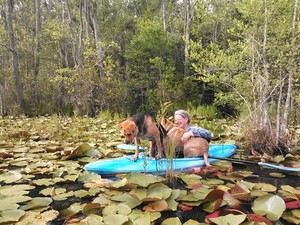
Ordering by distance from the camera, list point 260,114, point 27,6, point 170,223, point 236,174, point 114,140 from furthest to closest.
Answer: point 27,6 → point 114,140 → point 260,114 → point 236,174 → point 170,223

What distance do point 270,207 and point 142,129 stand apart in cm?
178

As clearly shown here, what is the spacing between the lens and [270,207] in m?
2.38

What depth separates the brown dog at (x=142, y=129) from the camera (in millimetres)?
3559

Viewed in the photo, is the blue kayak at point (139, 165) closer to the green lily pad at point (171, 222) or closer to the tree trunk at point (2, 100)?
the green lily pad at point (171, 222)

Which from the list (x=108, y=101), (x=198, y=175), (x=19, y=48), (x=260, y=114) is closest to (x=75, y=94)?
(x=108, y=101)

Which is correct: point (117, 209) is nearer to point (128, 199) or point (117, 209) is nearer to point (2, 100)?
point (128, 199)

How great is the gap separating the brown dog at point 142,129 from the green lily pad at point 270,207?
164 cm

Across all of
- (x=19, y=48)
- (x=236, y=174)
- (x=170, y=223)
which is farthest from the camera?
(x=19, y=48)

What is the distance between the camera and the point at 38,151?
15.9ft

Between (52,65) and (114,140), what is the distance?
18657mm

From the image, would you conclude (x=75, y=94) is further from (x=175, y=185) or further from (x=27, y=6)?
(x=27, y=6)

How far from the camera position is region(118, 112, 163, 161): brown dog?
3559mm

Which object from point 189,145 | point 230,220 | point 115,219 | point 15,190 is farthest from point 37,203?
point 189,145

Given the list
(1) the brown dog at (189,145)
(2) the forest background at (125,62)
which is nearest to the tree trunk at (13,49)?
(2) the forest background at (125,62)
